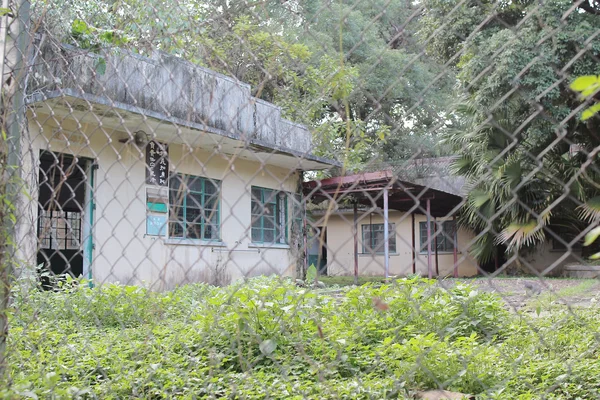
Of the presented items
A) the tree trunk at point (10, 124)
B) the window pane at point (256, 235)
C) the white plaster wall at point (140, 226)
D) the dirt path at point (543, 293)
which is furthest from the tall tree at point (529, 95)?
the window pane at point (256, 235)

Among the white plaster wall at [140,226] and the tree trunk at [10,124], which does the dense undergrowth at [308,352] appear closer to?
the tree trunk at [10,124]

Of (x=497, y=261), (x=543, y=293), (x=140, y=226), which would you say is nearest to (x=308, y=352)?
(x=543, y=293)

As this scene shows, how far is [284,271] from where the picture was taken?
400 inches

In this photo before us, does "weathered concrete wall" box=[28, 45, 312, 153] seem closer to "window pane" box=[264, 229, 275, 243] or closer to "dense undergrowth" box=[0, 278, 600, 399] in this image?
"dense undergrowth" box=[0, 278, 600, 399]

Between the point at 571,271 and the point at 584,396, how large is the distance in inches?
412

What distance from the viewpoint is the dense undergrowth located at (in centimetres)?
215

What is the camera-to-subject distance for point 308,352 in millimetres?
2744

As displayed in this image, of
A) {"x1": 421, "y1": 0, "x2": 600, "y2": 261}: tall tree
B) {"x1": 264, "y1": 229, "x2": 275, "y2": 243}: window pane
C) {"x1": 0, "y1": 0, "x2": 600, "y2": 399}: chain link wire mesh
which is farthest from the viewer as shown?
{"x1": 264, "y1": 229, "x2": 275, "y2": 243}: window pane

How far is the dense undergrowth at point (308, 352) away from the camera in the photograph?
84.7 inches

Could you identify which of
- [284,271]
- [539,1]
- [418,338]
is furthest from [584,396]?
[284,271]

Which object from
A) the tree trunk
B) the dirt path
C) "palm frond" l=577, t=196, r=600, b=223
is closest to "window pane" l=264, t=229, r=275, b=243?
the dirt path

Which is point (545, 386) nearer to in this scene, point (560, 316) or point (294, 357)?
point (294, 357)

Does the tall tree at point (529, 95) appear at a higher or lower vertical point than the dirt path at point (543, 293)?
higher

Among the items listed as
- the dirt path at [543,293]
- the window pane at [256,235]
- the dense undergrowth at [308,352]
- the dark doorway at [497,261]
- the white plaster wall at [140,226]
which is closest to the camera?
the dirt path at [543,293]
